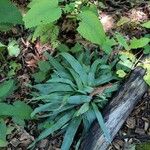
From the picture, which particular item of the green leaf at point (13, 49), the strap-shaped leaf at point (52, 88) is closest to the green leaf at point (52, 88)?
the strap-shaped leaf at point (52, 88)

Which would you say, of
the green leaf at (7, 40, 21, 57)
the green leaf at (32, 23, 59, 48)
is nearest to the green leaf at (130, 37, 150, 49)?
the green leaf at (32, 23, 59, 48)

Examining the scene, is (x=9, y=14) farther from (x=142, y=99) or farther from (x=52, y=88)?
(x=142, y=99)

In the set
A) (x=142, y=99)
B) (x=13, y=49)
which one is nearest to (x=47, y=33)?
(x=13, y=49)

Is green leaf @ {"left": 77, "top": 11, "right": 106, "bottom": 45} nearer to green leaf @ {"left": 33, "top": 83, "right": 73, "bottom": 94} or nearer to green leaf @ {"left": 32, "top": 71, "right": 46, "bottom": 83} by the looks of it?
green leaf @ {"left": 33, "top": 83, "right": 73, "bottom": 94}

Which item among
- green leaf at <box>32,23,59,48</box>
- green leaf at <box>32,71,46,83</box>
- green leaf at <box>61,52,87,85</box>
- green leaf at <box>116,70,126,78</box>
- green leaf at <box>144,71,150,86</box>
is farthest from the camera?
green leaf at <box>32,23,59,48</box>

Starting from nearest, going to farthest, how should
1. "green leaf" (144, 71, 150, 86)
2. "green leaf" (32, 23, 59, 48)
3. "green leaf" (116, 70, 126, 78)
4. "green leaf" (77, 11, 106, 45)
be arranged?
"green leaf" (77, 11, 106, 45)
"green leaf" (144, 71, 150, 86)
"green leaf" (116, 70, 126, 78)
"green leaf" (32, 23, 59, 48)

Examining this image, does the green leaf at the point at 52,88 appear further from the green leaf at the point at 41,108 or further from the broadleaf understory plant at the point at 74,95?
the green leaf at the point at 41,108
